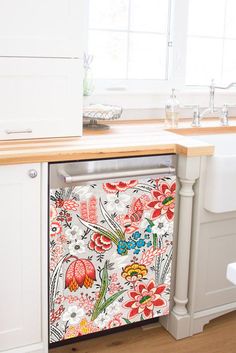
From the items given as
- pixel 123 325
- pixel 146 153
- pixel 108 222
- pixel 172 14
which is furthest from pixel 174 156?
pixel 172 14

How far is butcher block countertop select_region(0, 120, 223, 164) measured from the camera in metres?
2.05

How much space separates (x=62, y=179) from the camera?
2117 mm

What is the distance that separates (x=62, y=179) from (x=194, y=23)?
1.60 metres

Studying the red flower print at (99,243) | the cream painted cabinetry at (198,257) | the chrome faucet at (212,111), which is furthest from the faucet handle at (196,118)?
the red flower print at (99,243)

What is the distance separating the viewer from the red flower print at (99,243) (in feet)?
7.26

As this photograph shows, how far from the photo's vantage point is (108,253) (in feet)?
7.42

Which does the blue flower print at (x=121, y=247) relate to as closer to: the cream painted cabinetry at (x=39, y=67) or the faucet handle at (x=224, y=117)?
the cream painted cabinetry at (x=39, y=67)

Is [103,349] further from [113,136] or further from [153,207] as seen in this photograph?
Answer: [113,136]

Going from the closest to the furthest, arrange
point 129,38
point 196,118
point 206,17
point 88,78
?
point 88,78, point 196,118, point 129,38, point 206,17

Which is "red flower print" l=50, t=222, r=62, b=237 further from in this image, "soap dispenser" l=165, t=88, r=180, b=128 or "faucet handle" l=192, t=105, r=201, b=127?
"faucet handle" l=192, t=105, r=201, b=127

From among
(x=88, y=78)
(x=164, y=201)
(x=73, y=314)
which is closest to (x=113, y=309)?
(x=73, y=314)

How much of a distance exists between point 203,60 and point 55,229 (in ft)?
5.57

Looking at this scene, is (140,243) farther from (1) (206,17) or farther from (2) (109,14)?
(1) (206,17)

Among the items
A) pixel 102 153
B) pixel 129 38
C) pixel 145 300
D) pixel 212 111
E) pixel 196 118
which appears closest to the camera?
pixel 102 153
